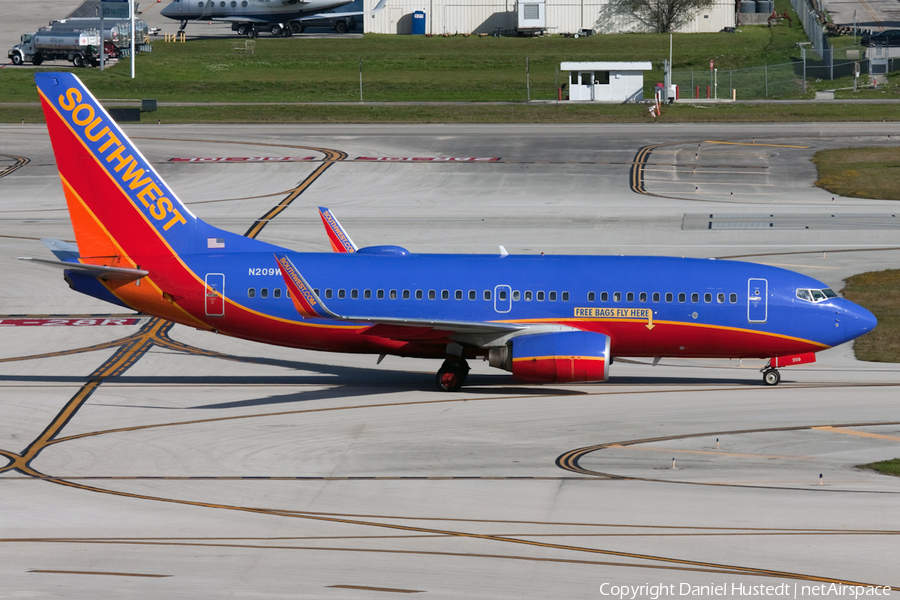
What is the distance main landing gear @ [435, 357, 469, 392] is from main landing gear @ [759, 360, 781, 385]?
982cm

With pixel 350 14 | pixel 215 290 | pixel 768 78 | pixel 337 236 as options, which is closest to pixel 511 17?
pixel 350 14

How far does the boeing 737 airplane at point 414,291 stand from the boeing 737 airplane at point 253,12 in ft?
336

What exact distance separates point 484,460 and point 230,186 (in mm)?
44910

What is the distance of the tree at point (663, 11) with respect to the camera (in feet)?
448

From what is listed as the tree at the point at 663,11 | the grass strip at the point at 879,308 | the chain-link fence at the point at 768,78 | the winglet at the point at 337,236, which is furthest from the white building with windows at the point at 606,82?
the winglet at the point at 337,236

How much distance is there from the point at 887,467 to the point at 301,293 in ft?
54.4

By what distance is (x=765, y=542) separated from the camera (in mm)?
21875

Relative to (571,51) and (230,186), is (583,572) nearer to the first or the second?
(230,186)

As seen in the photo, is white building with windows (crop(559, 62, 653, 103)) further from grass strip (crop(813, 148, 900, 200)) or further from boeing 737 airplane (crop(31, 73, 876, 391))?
boeing 737 airplane (crop(31, 73, 876, 391))

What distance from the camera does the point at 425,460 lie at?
28.0 metres

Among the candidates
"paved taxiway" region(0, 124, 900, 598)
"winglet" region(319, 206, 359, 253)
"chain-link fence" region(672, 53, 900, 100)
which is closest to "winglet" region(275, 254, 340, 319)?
"paved taxiway" region(0, 124, 900, 598)

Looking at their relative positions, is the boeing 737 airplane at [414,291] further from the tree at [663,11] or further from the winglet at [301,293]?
the tree at [663,11]

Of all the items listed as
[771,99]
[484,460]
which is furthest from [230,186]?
[771,99]

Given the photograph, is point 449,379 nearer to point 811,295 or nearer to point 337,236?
point 337,236
